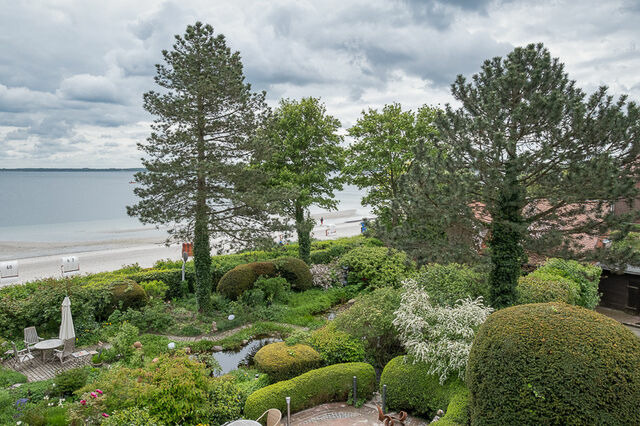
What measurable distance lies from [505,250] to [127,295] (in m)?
13.6

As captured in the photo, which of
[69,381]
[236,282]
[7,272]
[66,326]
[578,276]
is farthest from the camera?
[7,272]

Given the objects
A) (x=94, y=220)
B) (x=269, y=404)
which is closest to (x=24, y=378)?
(x=269, y=404)

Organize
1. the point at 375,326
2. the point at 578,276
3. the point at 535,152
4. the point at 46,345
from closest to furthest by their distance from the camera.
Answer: the point at 535,152
the point at 375,326
the point at 46,345
the point at 578,276

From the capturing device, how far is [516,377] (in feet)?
18.9

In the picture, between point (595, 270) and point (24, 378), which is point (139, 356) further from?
point (595, 270)

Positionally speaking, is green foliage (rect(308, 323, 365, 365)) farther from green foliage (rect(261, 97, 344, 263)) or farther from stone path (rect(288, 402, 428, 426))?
green foliage (rect(261, 97, 344, 263))

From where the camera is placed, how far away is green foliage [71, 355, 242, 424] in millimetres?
7285

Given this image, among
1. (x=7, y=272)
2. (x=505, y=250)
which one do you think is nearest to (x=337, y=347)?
(x=505, y=250)

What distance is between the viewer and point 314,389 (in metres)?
8.88

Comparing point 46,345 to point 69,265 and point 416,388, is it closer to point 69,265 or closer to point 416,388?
point 416,388

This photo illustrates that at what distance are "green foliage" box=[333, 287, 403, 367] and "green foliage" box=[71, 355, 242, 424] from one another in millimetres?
3843

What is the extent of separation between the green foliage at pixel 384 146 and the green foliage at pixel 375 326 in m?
11.1

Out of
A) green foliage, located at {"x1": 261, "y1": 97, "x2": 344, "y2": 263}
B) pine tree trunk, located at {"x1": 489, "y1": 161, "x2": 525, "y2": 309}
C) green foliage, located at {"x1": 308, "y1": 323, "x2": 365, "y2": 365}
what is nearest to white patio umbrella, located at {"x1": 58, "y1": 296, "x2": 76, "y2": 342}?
green foliage, located at {"x1": 308, "y1": 323, "x2": 365, "y2": 365}

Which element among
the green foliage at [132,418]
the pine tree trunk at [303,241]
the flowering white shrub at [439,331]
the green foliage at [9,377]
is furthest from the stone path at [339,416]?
the pine tree trunk at [303,241]
